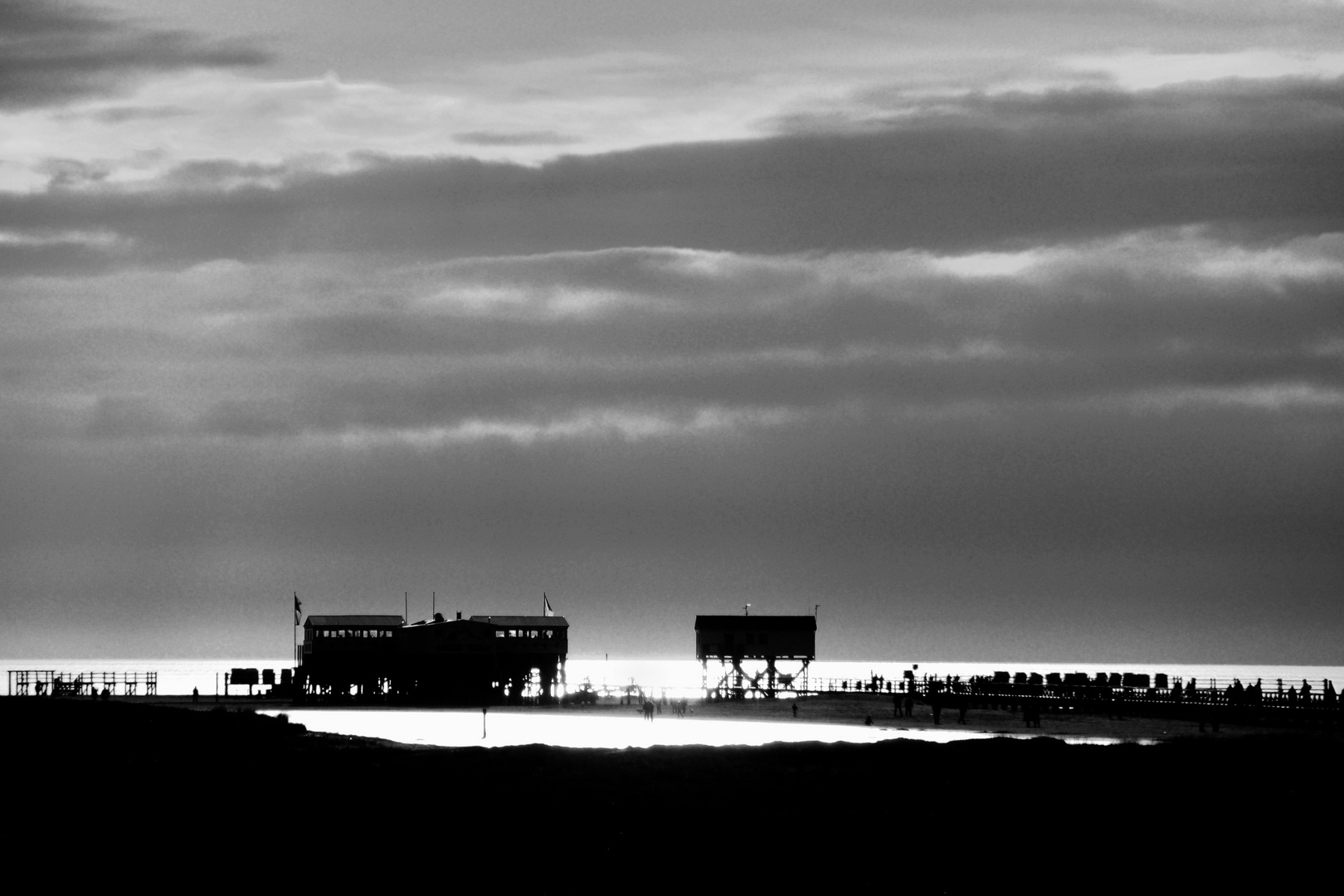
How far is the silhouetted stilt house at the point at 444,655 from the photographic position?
154m

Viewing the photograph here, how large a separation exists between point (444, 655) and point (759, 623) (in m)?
30.0

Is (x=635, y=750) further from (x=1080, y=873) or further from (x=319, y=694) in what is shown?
(x=319, y=694)

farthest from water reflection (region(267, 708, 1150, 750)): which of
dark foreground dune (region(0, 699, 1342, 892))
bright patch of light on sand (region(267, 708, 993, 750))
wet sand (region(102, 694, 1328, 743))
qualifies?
dark foreground dune (region(0, 699, 1342, 892))

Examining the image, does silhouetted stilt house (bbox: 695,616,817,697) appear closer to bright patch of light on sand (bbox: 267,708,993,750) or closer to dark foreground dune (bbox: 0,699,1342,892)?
bright patch of light on sand (bbox: 267,708,993,750)

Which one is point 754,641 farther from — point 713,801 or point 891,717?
point 713,801

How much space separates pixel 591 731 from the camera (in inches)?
4227

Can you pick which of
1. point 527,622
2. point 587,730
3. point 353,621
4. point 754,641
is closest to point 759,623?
point 754,641

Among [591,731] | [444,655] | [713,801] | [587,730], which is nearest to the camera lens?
[713,801]

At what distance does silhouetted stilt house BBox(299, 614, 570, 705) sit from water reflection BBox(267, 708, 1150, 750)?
1683 cm

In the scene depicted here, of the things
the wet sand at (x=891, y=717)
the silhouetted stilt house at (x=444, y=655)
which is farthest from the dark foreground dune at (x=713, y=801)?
the silhouetted stilt house at (x=444, y=655)

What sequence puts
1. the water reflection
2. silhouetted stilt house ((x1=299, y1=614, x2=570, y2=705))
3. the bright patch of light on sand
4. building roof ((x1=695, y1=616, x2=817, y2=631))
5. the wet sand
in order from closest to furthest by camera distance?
the water reflection
the bright patch of light on sand
the wet sand
silhouetted stilt house ((x1=299, y1=614, x2=570, y2=705))
building roof ((x1=695, y1=616, x2=817, y2=631))

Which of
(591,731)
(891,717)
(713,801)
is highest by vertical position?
(891,717)

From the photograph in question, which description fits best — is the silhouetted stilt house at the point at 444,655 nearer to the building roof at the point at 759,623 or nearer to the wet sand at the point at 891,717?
the wet sand at the point at 891,717

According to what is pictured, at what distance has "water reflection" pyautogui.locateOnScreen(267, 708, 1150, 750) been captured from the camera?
93.7 meters
